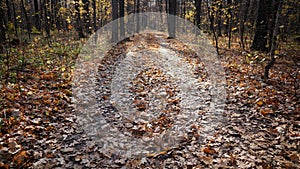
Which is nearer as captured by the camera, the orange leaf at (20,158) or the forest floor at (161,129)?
the orange leaf at (20,158)

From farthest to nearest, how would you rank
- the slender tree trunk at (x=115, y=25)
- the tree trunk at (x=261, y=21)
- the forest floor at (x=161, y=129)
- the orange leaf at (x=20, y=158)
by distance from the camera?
the slender tree trunk at (x=115, y=25), the tree trunk at (x=261, y=21), the forest floor at (x=161, y=129), the orange leaf at (x=20, y=158)

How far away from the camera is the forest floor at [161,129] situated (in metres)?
3.49

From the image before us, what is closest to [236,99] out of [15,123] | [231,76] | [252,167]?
[231,76]

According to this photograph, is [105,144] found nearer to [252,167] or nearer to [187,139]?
[187,139]

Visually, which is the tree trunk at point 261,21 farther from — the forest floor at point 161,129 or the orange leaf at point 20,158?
the orange leaf at point 20,158

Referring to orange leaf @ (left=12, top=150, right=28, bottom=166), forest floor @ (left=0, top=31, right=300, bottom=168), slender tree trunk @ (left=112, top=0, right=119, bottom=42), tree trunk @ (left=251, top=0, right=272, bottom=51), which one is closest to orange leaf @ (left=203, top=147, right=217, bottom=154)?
forest floor @ (left=0, top=31, right=300, bottom=168)

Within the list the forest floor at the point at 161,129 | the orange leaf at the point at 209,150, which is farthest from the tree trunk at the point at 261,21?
the orange leaf at the point at 209,150

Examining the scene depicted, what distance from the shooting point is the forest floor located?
3.49 meters

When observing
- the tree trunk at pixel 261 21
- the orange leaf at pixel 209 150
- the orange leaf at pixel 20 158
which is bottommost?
the orange leaf at pixel 209 150

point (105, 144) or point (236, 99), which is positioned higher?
point (236, 99)

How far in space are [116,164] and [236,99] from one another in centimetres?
363

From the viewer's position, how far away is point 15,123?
13.9ft

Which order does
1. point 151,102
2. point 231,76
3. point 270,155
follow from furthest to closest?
1. point 231,76
2. point 151,102
3. point 270,155

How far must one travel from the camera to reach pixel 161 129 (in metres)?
4.65
